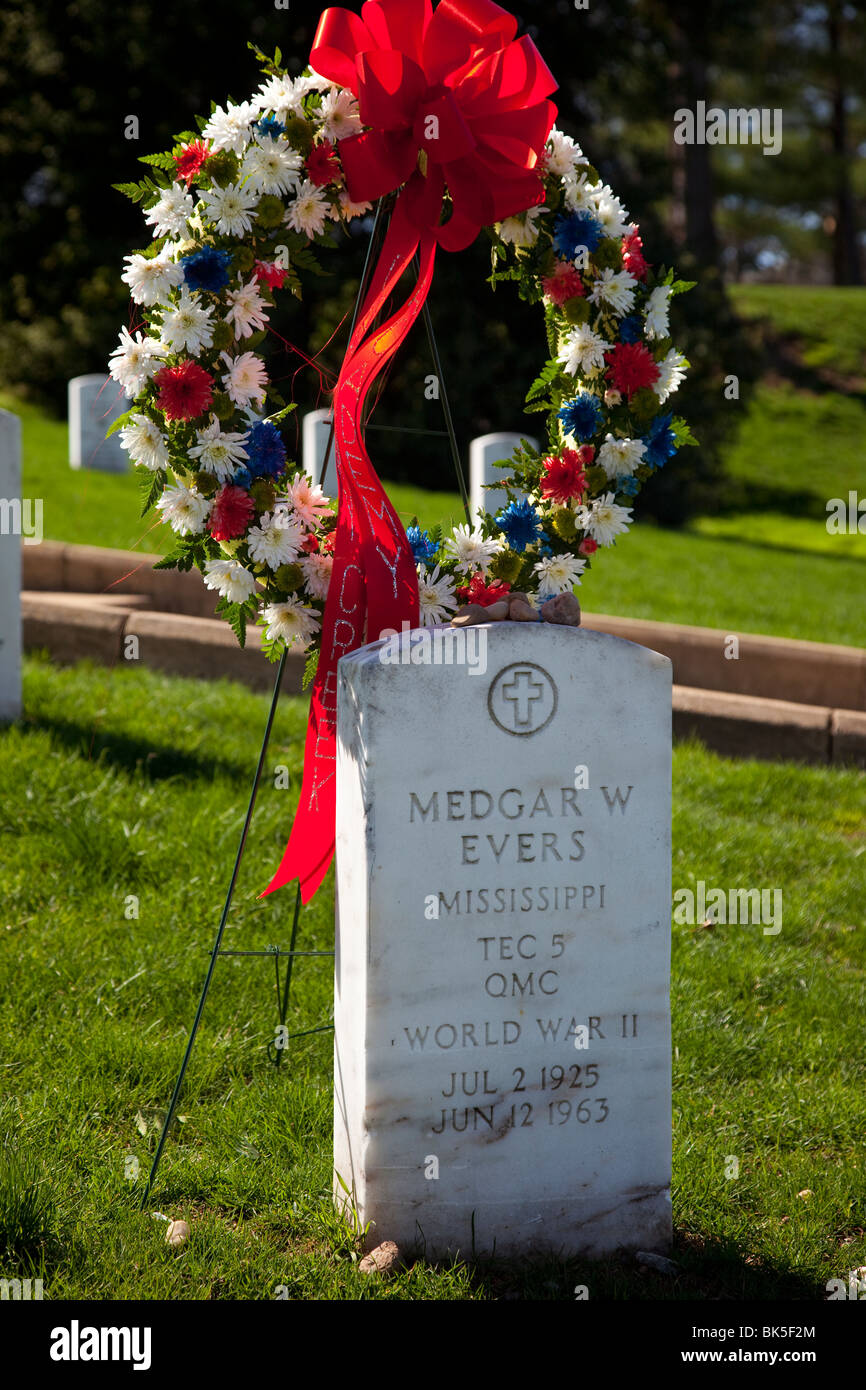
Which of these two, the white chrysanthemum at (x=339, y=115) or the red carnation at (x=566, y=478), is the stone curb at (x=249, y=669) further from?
the white chrysanthemum at (x=339, y=115)

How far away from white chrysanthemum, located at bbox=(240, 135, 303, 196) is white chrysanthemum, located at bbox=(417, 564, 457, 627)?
97cm

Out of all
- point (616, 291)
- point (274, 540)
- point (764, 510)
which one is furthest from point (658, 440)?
point (764, 510)

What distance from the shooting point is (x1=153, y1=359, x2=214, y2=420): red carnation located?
3.07m

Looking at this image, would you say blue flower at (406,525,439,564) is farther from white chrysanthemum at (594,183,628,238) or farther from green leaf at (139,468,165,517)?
white chrysanthemum at (594,183,628,238)

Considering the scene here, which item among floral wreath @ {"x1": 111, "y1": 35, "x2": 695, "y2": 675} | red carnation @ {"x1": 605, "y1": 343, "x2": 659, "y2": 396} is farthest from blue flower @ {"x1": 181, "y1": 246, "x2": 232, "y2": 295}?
red carnation @ {"x1": 605, "y1": 343, "x2": 659, "y2": 396}

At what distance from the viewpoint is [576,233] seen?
341cm

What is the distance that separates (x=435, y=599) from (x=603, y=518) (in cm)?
49

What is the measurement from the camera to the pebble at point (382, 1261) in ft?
8.78

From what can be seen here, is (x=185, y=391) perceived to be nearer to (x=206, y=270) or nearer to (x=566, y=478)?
(x=206, y=270)

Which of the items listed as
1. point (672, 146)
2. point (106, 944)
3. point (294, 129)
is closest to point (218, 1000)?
point (106, 944)

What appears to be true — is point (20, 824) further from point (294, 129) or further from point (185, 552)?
point (294, 129)

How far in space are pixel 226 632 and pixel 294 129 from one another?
3.91 m

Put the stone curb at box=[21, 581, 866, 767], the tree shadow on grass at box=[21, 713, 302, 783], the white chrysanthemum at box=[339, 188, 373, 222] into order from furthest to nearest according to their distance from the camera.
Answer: the stone curb at box=[21, 581, 866, 767]
the tree shadow on grass at box=[21, 713, 302, 783]
the white chrysanthemum at box=[339, 188, 373, 222]

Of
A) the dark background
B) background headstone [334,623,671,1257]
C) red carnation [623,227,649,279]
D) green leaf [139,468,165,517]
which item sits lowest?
background headstone [334,623,671,1257]
